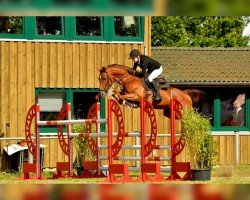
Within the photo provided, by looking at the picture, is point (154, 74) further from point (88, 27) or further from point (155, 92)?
point (88, 27)

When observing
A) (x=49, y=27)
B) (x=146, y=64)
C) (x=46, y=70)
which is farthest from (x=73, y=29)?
(x=146, y=64)

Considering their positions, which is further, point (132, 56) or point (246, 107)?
point (246, 107)

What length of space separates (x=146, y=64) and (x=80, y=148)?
2.06 meters

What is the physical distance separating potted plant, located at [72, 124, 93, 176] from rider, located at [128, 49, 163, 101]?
1.60 meters

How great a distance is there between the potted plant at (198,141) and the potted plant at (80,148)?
3.09 metres

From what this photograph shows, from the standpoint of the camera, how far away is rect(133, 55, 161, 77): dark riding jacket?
16.5m

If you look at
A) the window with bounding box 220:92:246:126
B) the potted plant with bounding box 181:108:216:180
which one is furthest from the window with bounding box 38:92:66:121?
the potted plant with bounding box 181:108:216:180

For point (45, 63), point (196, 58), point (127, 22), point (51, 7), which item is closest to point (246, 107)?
point (196, 58)

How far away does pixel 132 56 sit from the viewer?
15883 millimetres

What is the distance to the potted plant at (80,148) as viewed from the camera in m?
16.4

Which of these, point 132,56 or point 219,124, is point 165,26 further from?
point 132,56

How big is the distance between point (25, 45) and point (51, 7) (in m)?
22.0

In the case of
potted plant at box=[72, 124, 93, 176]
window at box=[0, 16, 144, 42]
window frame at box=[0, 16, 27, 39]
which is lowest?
potted plant at box=[72, 124, 93, 176]

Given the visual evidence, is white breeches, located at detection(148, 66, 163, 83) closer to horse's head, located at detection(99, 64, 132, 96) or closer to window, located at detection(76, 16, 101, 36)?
horse's head, located at detection(99, 64, 132, 96)
